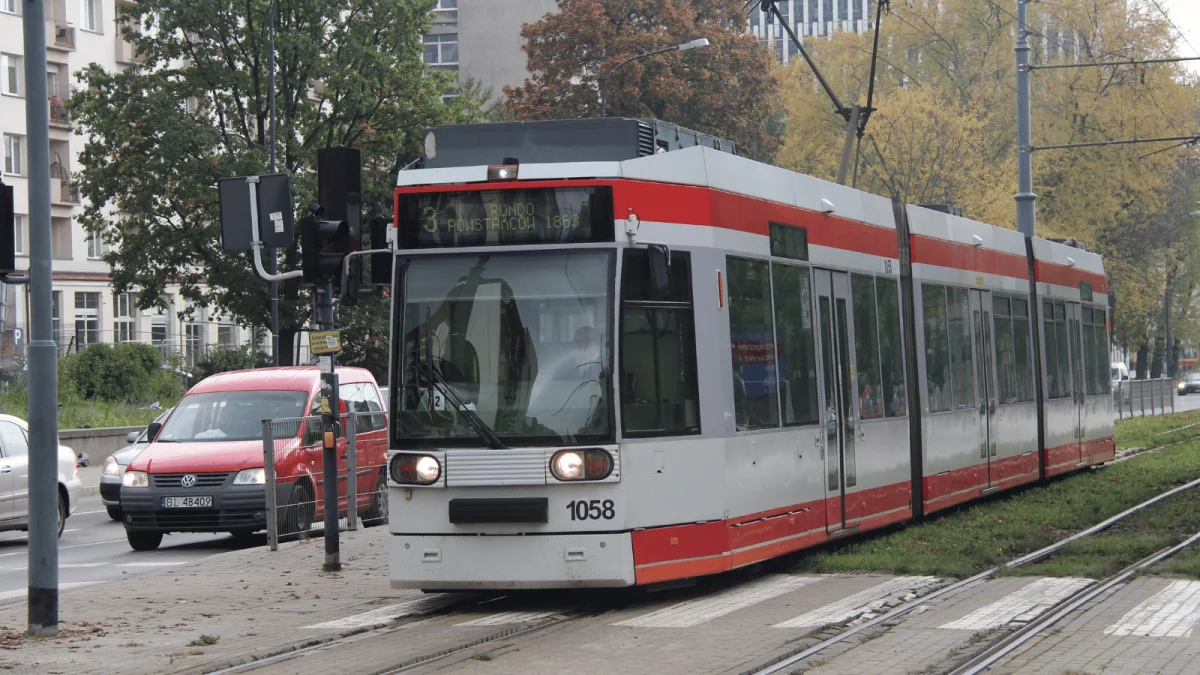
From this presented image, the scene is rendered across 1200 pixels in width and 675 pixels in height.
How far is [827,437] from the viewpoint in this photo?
1385 cm

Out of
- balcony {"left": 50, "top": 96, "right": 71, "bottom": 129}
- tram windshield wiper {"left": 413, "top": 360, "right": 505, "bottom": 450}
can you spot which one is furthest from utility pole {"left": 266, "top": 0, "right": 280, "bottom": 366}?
tram windshield wiper {"left": 413, "top": 360, "right": 505, "bottom": 450}

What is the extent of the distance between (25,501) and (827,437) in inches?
404

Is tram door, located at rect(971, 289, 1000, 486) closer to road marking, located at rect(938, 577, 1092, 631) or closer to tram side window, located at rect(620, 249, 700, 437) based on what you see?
road marking, located at rect(938, 577, 1092, 631)

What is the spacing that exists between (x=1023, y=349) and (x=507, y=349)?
37.1 ft

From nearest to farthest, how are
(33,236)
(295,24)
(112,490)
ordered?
(33,236) < (112,490) < (295,24)

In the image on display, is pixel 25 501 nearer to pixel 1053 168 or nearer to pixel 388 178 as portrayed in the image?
pixel 388 178

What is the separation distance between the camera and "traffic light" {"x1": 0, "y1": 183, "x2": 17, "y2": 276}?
11.1 meters

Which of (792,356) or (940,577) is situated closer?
(940,577)

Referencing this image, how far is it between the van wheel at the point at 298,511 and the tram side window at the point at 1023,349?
26.9 feet

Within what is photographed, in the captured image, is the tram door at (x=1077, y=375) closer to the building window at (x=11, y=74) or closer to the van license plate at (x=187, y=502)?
the van license plate at (x=187, y=502)

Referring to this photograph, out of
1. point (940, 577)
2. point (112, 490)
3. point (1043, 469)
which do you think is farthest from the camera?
point (112, 490)

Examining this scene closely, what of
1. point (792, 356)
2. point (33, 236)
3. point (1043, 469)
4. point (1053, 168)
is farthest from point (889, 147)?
point (33, 236)

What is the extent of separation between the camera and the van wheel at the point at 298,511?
17.7m

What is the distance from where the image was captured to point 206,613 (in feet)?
39.6
